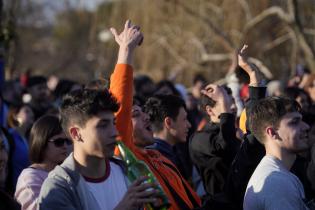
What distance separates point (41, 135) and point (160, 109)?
108 cm

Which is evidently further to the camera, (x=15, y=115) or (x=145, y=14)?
(x=145, y=14)

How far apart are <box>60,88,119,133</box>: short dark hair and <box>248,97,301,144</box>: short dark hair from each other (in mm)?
1106

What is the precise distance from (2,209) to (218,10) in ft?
52.6

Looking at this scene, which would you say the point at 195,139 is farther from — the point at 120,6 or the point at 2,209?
the point at 120,6

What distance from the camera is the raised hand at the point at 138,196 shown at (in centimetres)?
409

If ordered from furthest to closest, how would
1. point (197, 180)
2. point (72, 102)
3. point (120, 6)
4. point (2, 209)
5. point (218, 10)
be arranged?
point (120, 6) → point (218, 10) → point (197, 180) → point (72, 102) → point (2, 209)

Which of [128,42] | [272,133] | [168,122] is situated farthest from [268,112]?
[168,122]

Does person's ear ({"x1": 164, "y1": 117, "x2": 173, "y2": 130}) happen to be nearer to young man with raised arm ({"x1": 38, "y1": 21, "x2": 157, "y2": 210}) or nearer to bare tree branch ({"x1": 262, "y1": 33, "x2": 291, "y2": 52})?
young man with raised arm ({"x1": 38, "y1": 21, "x2": 157, "y2": 210})

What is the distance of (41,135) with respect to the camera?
6125 millimetres

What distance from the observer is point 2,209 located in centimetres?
403

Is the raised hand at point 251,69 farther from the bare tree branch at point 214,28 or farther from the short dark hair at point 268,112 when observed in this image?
the bare tree branch at point 214,28

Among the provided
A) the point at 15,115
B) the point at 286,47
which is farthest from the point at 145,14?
the point at 15,115

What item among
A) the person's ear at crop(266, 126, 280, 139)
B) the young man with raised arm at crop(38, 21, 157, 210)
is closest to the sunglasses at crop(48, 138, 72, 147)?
the young man with raised arm at crop(38, 21, 157, 210)

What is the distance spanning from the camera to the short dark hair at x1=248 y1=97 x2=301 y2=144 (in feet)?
16.9
